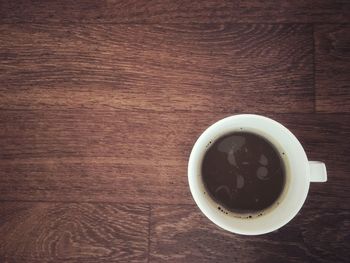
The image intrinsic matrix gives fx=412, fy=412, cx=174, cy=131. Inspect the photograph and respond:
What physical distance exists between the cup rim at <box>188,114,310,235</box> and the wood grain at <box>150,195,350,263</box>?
12 cm

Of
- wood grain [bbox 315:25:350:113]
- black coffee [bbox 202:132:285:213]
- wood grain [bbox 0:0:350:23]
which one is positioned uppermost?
wood grain [bbox 0:0:350:23]

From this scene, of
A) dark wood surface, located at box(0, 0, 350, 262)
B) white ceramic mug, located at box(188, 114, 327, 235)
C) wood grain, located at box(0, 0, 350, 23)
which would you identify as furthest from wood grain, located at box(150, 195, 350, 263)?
wood grain, located at box(0, 0, 350, 23)

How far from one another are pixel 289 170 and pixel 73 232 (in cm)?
41

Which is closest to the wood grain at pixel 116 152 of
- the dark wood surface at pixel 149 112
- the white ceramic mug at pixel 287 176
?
the dark wood surface at pixel 149 112

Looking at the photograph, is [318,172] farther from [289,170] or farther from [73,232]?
[73,232]

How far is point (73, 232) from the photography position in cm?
77

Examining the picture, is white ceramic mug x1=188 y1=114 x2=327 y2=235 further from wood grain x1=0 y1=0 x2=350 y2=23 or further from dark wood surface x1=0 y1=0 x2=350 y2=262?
wood grain x1=0 y1=0 x2=350 y2=23

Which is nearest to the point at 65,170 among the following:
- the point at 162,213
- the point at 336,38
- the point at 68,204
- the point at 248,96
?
the point at 68,204

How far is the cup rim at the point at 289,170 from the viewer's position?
23.7 inches

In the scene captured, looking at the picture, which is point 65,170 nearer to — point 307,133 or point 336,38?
point 307,133

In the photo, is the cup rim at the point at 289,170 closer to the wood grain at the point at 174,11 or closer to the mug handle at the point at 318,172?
the mug handle at the point at 318,172

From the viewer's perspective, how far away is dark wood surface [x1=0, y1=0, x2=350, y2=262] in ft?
2.48

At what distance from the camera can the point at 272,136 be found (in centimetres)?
67

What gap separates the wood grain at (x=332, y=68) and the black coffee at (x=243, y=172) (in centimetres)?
15
